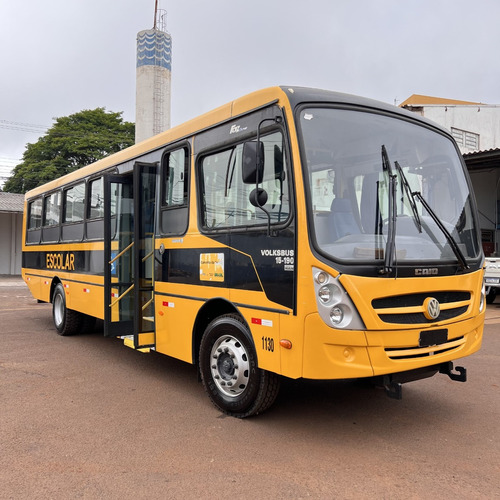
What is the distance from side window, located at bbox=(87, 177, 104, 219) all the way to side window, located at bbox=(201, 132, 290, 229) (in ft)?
9.74

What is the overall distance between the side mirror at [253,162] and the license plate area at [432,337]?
1.82 m

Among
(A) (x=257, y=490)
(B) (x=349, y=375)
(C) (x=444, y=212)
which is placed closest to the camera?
(A) (x=257, y=490)

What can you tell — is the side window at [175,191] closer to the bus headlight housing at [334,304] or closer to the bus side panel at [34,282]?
the bus headlight housing at [334,304]

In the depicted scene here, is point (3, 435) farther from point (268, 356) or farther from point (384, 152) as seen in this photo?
point (384, 152)

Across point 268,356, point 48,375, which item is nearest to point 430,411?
point 268,356

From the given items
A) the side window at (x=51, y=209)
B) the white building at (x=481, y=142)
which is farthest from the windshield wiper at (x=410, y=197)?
the white building at (x=481, y=142)

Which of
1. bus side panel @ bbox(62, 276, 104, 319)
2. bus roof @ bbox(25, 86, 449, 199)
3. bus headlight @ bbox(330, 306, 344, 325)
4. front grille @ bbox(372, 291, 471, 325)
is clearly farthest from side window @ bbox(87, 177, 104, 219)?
front grille @ bbox(372, 291, 471, 325)

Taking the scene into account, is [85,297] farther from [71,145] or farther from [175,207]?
[71,145]

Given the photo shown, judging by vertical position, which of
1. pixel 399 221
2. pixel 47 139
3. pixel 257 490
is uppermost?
pixel 47 139

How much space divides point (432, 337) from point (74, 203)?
6597mm

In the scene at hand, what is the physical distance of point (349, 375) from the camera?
3758 millimetres

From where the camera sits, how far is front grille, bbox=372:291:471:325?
3.86 m

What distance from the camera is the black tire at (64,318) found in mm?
8688

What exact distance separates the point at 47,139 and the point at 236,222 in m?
38.0
